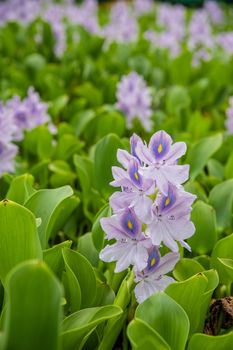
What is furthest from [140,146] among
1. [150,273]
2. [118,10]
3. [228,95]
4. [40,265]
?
[118,10]

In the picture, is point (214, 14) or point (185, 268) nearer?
point (185, 268)

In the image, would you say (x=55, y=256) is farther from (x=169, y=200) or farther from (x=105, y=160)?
(x=105, y=160)

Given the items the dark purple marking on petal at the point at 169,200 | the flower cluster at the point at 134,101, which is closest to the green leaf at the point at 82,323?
the dark purple marking on petal at the point at 169,200

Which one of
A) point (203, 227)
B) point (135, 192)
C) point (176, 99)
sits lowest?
point (176, 99)

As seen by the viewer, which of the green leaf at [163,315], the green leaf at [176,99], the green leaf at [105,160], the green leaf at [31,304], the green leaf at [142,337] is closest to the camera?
the green leaf at [31,304]

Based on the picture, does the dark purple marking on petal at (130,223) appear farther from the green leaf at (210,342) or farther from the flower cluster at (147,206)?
the green leaf at (210,342)

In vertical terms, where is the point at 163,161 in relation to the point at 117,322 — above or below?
above

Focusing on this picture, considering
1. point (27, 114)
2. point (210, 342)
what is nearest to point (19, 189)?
point (210, 342)
